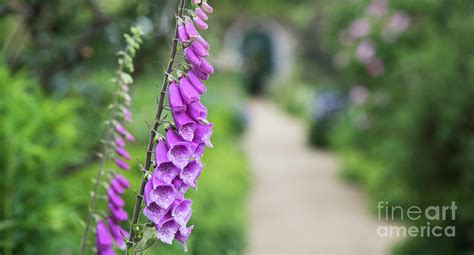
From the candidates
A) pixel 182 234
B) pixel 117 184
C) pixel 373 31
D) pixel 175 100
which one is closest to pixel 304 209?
pixel 373 31

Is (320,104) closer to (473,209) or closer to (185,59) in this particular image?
(473,209)

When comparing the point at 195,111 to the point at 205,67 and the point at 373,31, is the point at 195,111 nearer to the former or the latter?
the point at 205,67

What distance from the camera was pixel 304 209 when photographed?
9.23 metres

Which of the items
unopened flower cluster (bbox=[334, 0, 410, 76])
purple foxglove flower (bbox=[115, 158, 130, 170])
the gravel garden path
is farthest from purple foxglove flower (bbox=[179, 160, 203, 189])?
unopened flower cluster (bbox=[334, 0, 410, 76])

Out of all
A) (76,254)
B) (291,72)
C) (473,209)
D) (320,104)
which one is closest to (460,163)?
(473,209)

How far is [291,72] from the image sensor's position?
91.7 ft

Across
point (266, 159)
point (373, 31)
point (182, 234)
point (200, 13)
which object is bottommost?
point (182, 234)

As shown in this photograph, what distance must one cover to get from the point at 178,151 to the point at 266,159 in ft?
39.6

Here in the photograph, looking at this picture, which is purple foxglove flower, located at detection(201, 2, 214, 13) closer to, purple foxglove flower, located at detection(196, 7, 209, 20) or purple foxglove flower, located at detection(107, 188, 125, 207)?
purple foxglove flower, located at detection(196, 7, 209, 20)

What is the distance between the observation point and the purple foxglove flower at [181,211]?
1.59 m

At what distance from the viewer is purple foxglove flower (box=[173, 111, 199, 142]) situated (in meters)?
1.58

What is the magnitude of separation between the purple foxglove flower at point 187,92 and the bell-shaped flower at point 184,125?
0.09 ft

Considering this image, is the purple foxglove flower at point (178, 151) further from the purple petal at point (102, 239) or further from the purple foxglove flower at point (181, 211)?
the purple petal at point (102, 239)

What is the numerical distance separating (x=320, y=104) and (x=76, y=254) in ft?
39.1
